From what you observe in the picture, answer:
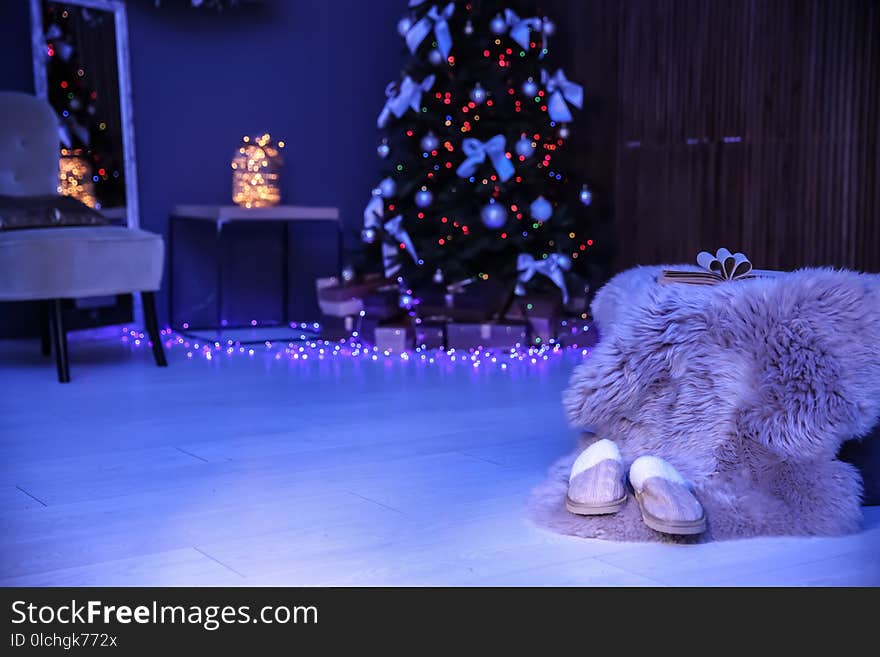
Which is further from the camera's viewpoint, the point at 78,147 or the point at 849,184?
the point at 78,147

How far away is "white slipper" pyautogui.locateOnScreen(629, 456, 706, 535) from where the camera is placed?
71.4 inches

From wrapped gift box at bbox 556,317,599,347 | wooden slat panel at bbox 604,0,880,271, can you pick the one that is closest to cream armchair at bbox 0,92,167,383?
wrapped gift box at bbox 556,317,599,347

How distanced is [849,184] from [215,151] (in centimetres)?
259

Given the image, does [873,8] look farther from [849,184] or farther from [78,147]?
[78,147]

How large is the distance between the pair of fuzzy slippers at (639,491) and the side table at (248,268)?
9.44ft

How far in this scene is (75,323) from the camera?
446 cm

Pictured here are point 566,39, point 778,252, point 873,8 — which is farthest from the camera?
point 566,39

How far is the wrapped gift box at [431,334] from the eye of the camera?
4281 millimetres

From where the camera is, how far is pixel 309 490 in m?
2.21

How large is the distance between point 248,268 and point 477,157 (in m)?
1.30

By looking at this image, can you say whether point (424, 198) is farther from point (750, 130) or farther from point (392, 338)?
point (750, 130)

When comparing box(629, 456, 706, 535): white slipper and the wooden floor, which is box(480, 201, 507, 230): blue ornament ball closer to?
the wooden floor

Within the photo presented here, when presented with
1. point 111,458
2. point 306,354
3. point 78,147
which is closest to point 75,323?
point 78,147

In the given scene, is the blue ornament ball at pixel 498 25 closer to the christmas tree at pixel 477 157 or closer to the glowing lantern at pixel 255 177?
the christmas tree at pixel 477 157
